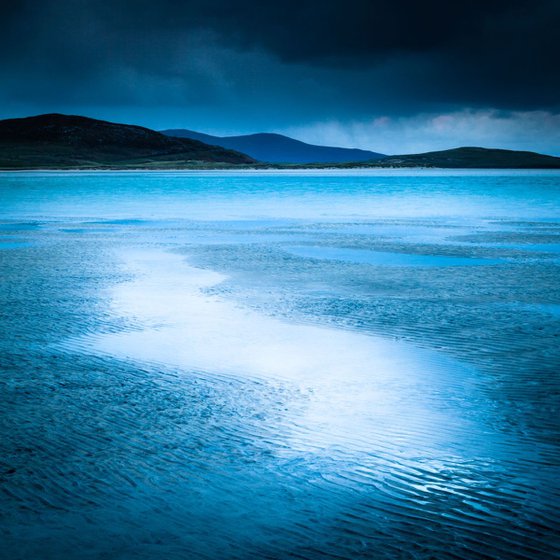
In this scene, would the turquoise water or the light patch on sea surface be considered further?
the light patch on sea surface

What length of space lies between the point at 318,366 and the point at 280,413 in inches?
58.5

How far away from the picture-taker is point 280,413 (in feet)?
19.5

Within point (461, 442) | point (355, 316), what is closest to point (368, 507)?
point (461, 442)

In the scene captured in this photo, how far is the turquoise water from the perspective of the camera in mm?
4039

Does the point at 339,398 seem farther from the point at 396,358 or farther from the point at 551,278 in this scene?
the point at 551,278

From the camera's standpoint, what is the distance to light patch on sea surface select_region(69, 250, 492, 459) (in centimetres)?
554

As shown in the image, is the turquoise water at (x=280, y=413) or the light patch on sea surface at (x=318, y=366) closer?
the turquoise water at (x=280, y=413)

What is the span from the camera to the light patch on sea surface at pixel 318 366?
5539 mm

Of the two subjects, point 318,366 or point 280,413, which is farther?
point 318,366

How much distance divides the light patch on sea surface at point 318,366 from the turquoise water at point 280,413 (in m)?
0.03

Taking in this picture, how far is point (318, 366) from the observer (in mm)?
7359

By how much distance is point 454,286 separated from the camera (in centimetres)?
1200

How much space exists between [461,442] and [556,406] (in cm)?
126

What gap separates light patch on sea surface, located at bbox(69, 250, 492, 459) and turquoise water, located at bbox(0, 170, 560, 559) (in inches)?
1.2
